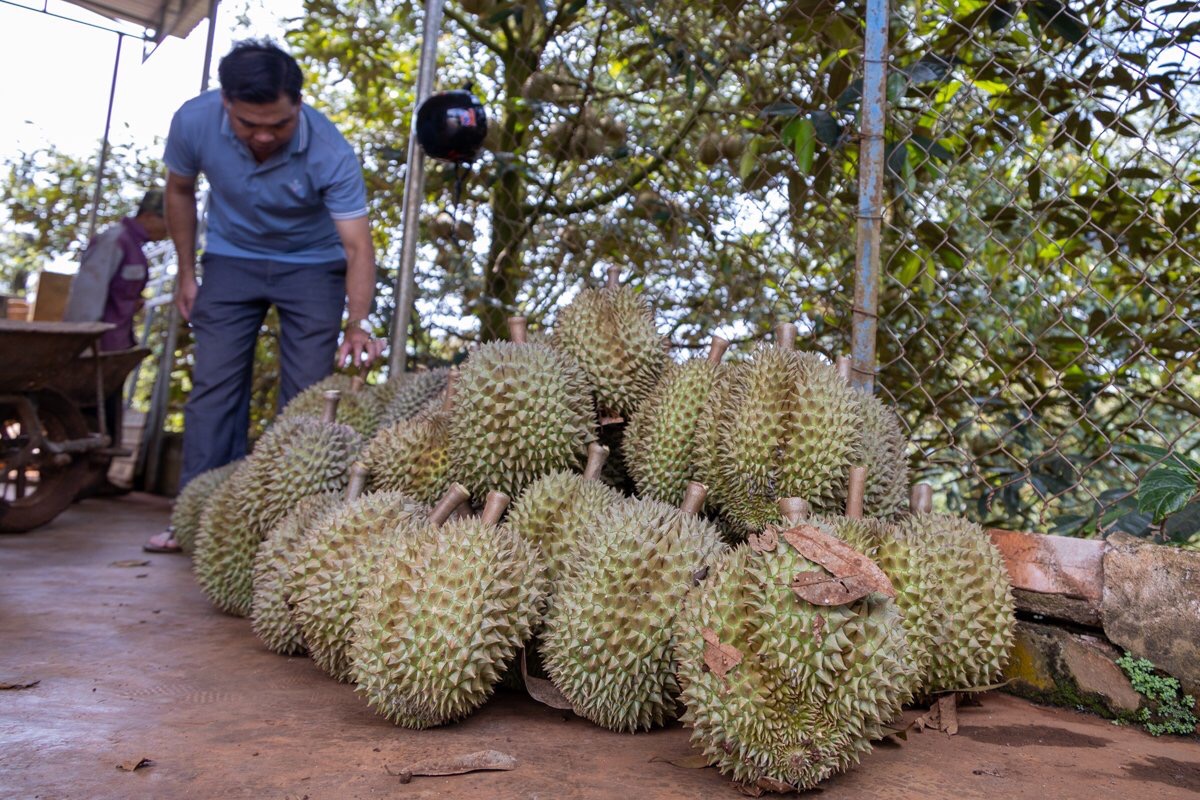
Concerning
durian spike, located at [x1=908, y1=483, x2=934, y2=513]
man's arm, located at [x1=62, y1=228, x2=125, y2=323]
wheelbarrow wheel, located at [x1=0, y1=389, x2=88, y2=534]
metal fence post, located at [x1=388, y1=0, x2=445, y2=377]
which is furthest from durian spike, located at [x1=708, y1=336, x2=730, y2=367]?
man's arm, located at [x1=62, y1=228, x2=125, y2=323]

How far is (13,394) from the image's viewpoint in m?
4.20

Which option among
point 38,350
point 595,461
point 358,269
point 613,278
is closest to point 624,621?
point 595,461

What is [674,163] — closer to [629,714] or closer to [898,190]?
[898,190]

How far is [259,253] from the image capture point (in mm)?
3914

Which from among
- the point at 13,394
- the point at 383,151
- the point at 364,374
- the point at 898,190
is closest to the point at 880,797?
the point at 898,190

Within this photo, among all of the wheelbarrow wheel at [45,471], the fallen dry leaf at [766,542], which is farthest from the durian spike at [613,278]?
the wheelbarrow wheel at [45,471]

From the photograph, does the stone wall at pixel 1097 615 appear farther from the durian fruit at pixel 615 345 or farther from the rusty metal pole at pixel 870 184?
the durian fruit at pixel 615 345

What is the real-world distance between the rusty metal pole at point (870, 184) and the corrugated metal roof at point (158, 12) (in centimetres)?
499

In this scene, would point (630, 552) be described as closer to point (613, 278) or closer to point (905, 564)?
point (905, 564)

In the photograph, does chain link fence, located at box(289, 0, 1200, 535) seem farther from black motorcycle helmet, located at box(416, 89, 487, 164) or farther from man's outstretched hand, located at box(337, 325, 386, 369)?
man's outstretched hand, located at box(337, 325, 386, 369)

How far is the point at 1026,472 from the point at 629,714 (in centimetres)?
136

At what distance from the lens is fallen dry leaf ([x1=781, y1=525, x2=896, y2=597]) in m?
1.44

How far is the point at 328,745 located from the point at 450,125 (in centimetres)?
272

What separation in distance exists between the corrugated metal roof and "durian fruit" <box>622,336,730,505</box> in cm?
518
